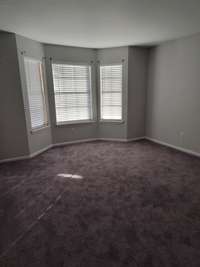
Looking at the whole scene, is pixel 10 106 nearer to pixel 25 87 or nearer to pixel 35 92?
pixel 25 87

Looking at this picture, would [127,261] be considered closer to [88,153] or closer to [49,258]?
[49,258]

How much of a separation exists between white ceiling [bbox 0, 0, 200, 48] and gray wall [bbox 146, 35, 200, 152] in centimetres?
42

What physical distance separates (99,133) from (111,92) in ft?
4.19

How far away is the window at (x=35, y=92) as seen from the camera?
3900 mm

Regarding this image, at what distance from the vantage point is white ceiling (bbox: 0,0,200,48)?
7.13 feet

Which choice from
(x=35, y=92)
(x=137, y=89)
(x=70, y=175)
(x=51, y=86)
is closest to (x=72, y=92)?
(x=51, y=86)

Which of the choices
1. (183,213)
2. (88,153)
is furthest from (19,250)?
(88,153)

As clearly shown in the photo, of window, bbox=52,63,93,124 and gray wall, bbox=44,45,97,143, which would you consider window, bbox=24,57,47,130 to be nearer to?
gray wall, bbox=44,45,97,143

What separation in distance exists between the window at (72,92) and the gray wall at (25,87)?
1.40 ft

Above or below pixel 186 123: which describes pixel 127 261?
below

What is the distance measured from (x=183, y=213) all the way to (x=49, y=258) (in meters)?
1.58

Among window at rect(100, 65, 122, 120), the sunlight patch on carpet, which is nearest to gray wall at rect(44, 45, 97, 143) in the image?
window at rect(100, 65, 122, 120)

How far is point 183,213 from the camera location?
2111 millimetres

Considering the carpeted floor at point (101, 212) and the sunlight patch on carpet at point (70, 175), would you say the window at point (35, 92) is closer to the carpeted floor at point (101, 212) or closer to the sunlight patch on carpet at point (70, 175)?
the carpeted floor at point (101, 212)
